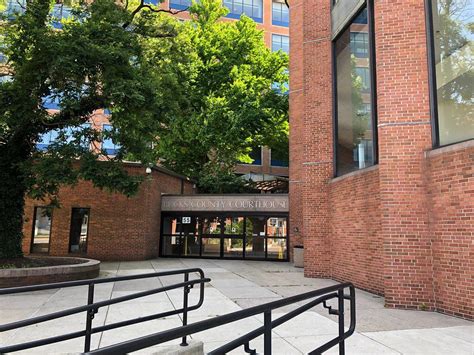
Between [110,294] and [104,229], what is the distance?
8362mm

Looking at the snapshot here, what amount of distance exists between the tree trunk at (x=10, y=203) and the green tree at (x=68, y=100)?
1.0 inches

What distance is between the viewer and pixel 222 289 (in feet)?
31.4

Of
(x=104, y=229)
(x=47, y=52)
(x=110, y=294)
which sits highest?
(x=47, y=52)

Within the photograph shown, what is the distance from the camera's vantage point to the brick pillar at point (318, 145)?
1149cm

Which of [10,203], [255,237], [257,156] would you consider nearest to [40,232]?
[10,203]

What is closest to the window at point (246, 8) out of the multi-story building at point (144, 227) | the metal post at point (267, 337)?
the multi-story building at point (144, 227)

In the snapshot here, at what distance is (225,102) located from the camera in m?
23.1

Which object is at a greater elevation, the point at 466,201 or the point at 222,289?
the point at 466,201

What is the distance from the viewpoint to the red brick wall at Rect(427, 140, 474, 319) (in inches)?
258

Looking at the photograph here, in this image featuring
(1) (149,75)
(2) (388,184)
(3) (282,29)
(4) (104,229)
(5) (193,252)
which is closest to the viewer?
(2) (388,184)

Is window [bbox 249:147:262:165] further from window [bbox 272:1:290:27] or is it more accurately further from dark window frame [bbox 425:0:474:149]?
dark window frame [bbox 425:0:474:149]

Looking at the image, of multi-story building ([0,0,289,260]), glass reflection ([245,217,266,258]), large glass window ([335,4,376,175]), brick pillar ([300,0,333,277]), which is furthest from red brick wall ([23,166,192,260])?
large glass window ([335,4,376,175])

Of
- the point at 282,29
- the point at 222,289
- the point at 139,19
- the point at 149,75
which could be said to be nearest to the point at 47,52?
the point at 149,75

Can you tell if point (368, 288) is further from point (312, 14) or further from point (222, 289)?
point (312, 14)
